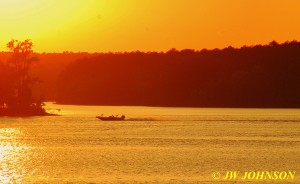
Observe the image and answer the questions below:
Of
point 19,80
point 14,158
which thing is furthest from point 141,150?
point 19,80

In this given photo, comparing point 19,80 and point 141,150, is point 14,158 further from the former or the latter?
point 19,80

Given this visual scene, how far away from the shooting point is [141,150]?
10700cm

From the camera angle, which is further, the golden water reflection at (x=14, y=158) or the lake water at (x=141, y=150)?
the lake water at (x=141, y=150)

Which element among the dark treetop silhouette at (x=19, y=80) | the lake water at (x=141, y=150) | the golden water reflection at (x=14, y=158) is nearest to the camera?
the golden water reflection at (x=14, y=158)

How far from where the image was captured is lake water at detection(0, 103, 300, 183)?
77.9 m

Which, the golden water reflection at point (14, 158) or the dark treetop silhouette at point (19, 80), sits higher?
the dark treetop silhouette at point (19, 80)

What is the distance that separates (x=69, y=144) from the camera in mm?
119562

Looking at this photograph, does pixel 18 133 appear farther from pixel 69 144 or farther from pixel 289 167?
pixel 289 167

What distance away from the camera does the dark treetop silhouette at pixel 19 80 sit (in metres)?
176

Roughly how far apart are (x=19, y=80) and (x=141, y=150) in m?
76.4

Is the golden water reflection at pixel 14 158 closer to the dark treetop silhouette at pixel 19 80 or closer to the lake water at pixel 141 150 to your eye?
the lake water at pixel 141 150

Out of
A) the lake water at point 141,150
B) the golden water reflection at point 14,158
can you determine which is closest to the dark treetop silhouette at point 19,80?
the lake water at point 141,150

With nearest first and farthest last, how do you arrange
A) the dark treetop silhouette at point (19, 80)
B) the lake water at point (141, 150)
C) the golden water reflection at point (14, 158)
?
the golden water reflection at point (14, 158)
the lake water at point (141, 150)
the dark treetop silhouette at point (19, 80)

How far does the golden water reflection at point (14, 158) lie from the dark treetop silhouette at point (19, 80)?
28726mm
